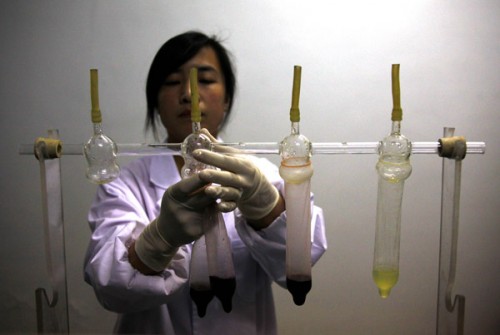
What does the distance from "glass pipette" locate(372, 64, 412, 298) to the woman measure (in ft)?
0.54

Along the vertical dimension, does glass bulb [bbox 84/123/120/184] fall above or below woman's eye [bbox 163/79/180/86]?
below

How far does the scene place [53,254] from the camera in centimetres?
81

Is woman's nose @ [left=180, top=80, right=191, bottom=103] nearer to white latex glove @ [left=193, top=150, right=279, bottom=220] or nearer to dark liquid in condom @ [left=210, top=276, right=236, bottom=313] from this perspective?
white latex glove @ [left=193, top=150, right=279, bottom=220]

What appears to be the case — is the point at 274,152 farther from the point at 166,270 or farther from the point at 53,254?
the point at 53,254

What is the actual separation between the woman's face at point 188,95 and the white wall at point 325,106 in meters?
0.28

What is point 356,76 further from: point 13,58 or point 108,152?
point 13,58

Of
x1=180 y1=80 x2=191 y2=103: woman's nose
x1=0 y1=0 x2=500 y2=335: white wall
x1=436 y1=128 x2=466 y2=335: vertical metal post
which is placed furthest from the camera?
x1=0 y1=0 x2=500 y2=335: white wall

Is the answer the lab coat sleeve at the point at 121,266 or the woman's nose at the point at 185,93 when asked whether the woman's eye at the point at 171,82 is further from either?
the lab coat sleeve at the point at 121,266

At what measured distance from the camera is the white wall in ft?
3.80

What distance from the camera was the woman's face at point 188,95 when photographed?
2.96ft

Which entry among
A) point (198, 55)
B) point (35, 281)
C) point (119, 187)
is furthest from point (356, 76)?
point (35, 281)

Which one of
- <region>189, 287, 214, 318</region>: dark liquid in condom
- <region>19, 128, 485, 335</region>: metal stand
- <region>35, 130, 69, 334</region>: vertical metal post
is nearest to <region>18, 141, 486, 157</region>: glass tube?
<region>19, 128, 485, 335</region>: metal stand

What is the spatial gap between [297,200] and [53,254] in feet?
1.54

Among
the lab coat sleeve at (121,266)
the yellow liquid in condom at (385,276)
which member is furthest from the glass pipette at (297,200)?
the lab coat sleeve at (121,266)
